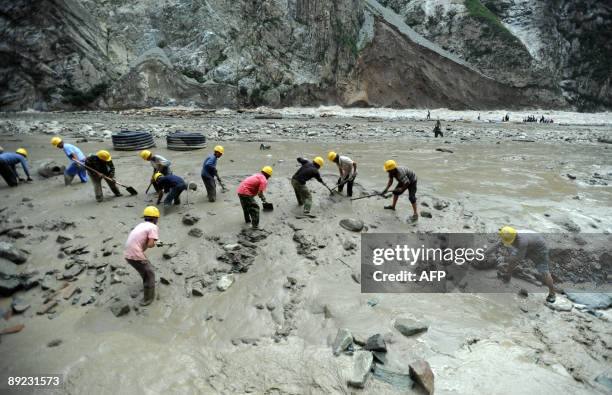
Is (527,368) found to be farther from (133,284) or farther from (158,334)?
(133,284)

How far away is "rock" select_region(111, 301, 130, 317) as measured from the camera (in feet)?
16.7

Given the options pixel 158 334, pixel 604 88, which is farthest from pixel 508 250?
pixel 604 88

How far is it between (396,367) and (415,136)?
17.4 m

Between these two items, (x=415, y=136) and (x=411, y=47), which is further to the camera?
(x=411, y=47)

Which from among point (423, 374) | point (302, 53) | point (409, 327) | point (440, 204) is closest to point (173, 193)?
point (409, 327)

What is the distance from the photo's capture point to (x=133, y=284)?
5.70 meters

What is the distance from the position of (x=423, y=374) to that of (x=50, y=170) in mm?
10708

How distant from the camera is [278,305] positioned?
17.5 feet

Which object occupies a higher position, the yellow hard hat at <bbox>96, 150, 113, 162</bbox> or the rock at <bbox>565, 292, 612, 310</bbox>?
the yellow hard hat at <bbox>96, 150, 113, 162</bbox>

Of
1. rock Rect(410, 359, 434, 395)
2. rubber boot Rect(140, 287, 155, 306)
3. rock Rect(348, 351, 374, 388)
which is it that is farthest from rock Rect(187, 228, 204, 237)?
rock Rect(410, 359, 434, 395)

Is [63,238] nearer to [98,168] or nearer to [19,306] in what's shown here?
[19,306]

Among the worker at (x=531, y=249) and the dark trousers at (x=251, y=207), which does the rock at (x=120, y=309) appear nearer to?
the dark trousers at (x=251, y=207)

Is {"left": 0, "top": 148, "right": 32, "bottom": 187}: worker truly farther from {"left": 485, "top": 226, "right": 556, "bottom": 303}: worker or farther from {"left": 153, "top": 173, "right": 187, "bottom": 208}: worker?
{"left": 485, "top": 226, "right": 556, "bottom": 303}: worker

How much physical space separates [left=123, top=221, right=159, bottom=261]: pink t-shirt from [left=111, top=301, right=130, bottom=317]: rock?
0.74 metres
